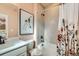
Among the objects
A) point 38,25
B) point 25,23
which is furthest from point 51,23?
point 25,23

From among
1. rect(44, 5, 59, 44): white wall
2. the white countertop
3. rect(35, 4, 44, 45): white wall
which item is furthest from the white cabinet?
rect(44, 5, 59, 44): white wall

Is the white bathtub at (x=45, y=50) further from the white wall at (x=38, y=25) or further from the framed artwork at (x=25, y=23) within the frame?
the framed artwork at (x=25, y=23)

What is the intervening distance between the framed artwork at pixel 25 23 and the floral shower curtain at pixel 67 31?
38 cm

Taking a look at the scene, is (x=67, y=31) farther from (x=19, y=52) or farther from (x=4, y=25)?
(x=4, y=25)

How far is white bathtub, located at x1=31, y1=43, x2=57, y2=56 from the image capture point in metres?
1.61

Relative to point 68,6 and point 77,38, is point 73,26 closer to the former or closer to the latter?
point 77,38

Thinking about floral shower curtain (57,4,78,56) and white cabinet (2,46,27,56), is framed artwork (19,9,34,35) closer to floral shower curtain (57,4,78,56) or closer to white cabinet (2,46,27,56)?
white cabinet (2,46,27,56)

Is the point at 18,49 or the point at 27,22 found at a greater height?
the point at 27,22

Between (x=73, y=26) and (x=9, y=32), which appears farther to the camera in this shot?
(x=73, y=26)

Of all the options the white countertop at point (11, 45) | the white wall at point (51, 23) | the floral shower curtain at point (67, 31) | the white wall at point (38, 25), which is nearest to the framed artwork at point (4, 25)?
the white countertop at point (11, 45)

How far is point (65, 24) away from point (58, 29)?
12 cm

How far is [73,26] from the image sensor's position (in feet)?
5.31

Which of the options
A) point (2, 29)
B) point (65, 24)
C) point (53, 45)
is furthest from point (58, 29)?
point (2, 29)

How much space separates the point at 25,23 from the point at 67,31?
585 mm
